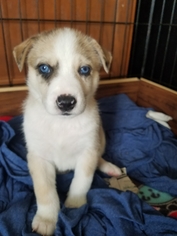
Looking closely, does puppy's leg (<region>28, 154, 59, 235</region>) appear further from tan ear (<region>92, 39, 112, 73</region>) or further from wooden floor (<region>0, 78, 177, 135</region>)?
wooden floor (<region>0, 78, 177, 135</region>)

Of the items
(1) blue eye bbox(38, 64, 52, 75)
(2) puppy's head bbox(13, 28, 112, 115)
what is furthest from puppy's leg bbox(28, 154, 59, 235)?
(1) blue eye bbox(38, 64, 52, 75)

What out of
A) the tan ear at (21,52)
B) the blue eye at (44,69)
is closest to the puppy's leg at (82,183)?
the blue eye at (44,69)

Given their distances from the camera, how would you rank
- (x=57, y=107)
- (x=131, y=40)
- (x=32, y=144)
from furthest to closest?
(x=131, y=40) → (x=32, y=144) → (x=57, y=107)

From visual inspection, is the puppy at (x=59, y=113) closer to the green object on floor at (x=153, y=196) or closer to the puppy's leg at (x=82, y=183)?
the puppy's leg at (x=82, y=183)

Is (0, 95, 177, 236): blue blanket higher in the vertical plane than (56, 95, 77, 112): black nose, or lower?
lower

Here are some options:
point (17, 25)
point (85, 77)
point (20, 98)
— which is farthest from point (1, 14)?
point (85, 77)

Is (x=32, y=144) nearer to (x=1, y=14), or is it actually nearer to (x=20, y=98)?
(x=20, y=98)
